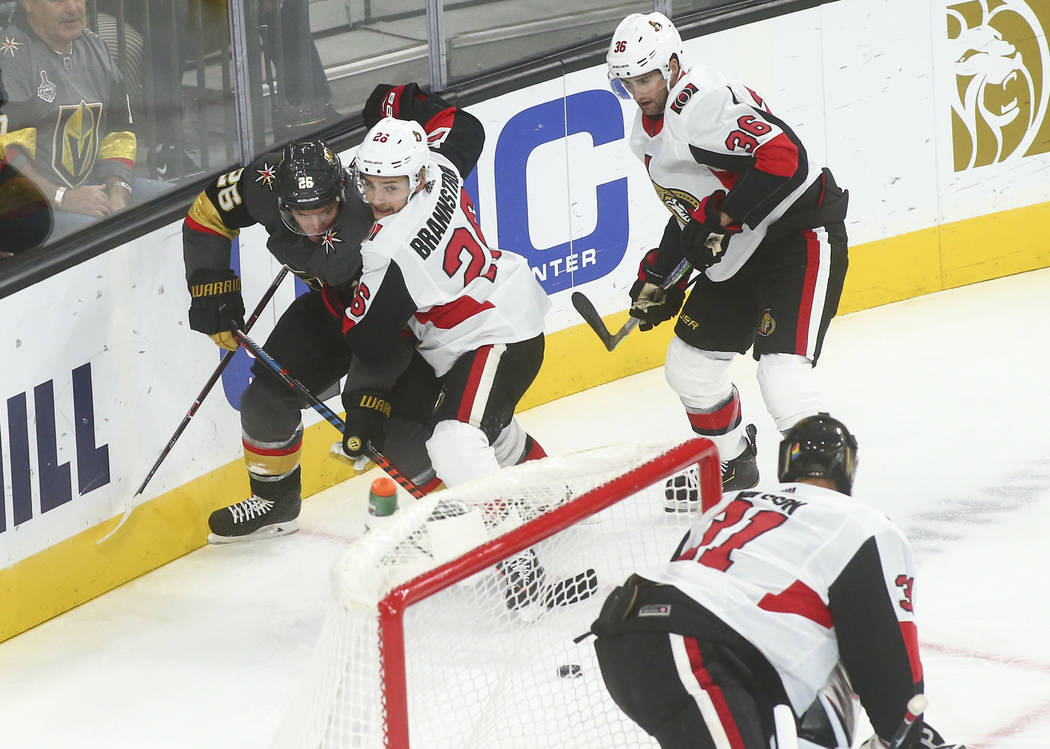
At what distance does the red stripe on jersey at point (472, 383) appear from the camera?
11.0 feet

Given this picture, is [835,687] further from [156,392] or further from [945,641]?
[156,392]

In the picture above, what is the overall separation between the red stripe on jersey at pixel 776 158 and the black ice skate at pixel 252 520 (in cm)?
149

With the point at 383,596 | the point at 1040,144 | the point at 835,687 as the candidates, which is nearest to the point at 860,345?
the point at 1040,144

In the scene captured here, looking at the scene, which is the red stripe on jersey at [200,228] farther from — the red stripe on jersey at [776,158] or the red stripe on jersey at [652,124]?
the red stripe on jersey at [776,158]

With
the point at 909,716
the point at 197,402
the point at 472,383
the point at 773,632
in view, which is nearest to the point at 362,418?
the point at 472,383

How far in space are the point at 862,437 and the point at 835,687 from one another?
2.24 meters

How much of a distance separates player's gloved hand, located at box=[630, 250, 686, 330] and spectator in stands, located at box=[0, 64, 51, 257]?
4.75 feet

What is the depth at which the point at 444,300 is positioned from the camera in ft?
10.8

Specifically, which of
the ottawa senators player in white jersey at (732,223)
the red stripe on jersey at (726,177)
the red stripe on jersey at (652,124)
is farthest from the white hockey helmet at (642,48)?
the red stripe on jersey at (726,177)

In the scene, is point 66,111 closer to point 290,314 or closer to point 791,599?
point 290,314

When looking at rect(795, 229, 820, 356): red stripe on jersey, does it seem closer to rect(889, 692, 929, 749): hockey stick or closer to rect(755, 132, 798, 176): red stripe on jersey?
rect(755, 132, 798, 176): red stripe on jersey

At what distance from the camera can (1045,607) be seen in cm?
329

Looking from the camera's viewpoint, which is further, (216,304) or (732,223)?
(216,304)

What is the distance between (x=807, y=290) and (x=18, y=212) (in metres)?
1.84
